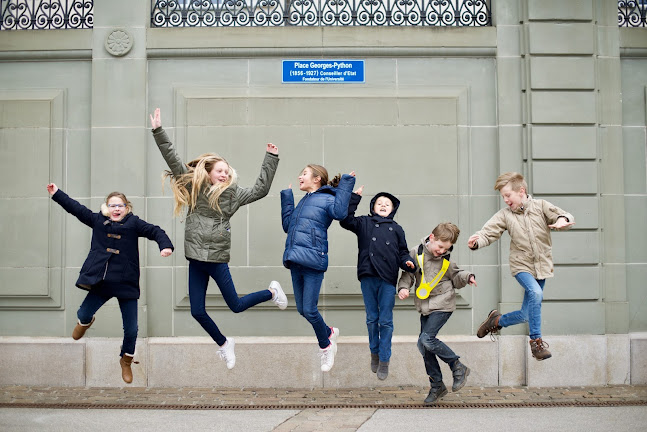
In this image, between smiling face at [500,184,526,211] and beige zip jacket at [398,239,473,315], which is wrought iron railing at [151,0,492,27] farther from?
beige zip jacket at [398,239,473,315]

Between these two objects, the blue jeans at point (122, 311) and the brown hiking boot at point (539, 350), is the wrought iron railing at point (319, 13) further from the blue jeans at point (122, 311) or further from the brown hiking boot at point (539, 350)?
the brown hiking boot at point (539, 350)

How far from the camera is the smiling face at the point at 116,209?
775cm

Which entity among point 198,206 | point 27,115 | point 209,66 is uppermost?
point 209,66

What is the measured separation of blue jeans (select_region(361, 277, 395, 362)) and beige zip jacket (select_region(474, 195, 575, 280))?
1.14 m

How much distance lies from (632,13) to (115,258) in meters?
7.15

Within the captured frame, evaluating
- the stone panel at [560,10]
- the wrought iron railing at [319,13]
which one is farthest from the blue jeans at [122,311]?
the stone panel at [560,10]

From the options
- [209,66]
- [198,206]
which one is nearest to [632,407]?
[198,206]

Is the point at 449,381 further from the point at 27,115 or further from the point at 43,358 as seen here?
the point at 27,115

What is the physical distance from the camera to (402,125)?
31.0 ft

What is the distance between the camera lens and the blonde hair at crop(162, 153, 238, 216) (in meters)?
7.71

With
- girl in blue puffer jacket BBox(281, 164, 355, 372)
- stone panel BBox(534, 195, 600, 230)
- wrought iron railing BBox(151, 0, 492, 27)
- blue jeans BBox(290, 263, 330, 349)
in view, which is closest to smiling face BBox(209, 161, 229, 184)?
girl in blue puffer jacket BBox(281, 164, 355, 372)

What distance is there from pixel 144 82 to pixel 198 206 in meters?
2.48

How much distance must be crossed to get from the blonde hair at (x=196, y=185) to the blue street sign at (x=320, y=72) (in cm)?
208

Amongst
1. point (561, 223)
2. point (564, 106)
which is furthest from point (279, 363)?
point (564, 106)
